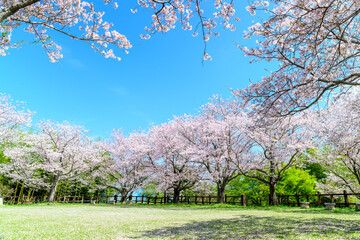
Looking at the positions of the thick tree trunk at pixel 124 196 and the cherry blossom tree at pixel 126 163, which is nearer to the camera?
the cherry blossom tree at pixel 126 163

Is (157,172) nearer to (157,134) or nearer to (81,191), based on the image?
(157,134)

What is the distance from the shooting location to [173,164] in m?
21.6

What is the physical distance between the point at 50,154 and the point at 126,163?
821cm

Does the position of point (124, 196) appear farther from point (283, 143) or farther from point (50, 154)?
point (283, 143)

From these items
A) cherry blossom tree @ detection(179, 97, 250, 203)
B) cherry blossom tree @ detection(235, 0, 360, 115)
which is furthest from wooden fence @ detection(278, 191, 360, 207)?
cherry blossom tree @ detection(235, 0, 360, 115)

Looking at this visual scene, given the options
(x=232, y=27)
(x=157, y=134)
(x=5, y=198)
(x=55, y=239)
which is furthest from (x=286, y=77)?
(x=5, y=198)

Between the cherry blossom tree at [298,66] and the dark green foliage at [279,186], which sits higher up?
the cherry blossom tree at [298,66]

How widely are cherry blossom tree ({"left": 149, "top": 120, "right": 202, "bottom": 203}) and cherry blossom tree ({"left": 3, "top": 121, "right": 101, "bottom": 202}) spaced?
936 cm

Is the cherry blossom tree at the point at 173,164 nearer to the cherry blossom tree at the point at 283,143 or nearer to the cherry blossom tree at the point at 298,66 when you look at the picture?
the cherry blossom tree at the point at 283,143

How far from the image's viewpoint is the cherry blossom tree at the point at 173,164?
2109 cm

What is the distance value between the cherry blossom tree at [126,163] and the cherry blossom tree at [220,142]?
19.3ft

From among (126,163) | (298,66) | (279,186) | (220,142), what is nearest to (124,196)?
(126,163)

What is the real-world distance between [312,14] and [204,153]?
1410cm

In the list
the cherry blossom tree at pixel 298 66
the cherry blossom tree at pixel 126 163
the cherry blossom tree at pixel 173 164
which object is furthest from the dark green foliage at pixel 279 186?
the cherry blossom tree at pixel 298 66
